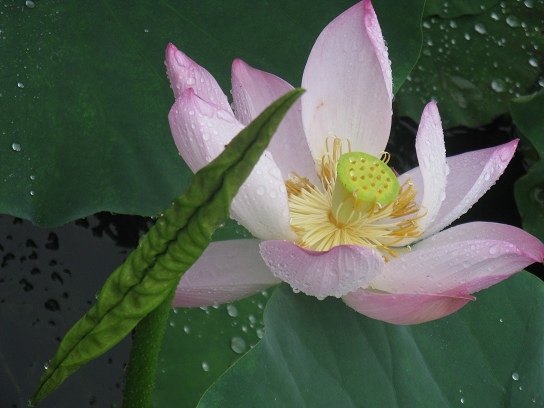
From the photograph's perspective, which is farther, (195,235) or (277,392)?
(277,392)

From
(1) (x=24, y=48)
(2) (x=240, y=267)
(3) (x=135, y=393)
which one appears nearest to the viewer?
(3) (x=135, y=393)

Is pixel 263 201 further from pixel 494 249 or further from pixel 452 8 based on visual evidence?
pixel 452 8

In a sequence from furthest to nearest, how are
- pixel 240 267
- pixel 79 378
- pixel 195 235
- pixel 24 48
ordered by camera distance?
pixel 79 378 → pixel 24 48 → pixel 240 267 → pixel 195 235

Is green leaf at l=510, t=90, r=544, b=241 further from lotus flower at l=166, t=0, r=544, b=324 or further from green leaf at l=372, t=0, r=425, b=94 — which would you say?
lotus flower at l=166, t=0, r=544, b=324

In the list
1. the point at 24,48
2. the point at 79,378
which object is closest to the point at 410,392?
the point at 79,378

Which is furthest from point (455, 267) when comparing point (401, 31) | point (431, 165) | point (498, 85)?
point (498, 85)

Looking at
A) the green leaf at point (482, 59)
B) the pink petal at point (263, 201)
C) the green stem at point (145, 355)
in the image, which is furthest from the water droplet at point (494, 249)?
the green leaf at point (482, 59)

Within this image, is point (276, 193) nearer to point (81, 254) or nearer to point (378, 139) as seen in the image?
point (378, 139)
